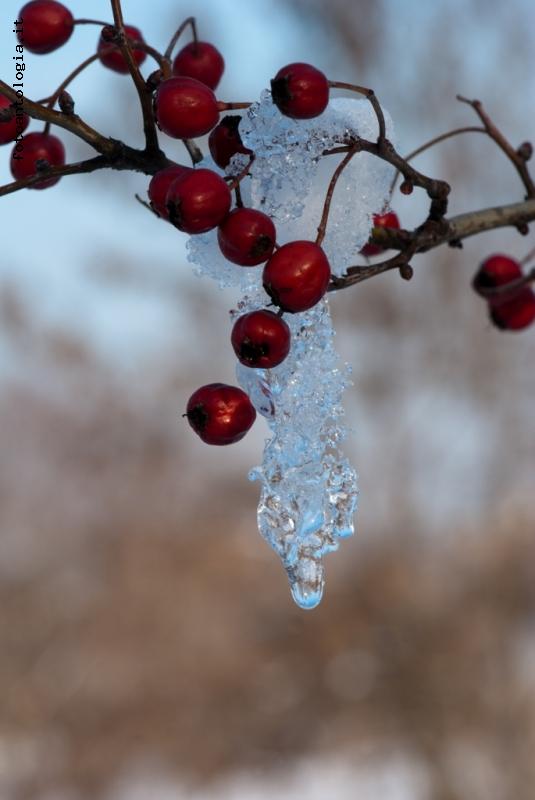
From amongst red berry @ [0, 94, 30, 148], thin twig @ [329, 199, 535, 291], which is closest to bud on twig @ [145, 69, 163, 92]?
red berry @ [0, 94, 30, 148]

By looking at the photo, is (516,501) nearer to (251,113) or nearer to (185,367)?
(185,367)

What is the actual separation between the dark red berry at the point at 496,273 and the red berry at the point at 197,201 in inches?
7.4

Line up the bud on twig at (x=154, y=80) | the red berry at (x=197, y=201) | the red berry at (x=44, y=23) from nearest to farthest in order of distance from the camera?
1. the red berry at (x=197, y=201)
2. the bud on twig at (x=154, y=80)
3. the red berry at (x=44, y=23)

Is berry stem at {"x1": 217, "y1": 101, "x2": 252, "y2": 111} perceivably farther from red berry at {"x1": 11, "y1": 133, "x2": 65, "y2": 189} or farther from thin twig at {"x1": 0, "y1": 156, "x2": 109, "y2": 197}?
red berry at {"x1": 11, "y1": 133, "x2": 65, "y2": 189}

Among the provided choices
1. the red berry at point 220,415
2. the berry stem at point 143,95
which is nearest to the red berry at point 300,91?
the berry stem at point 143,95

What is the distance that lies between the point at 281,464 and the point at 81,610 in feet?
23.6

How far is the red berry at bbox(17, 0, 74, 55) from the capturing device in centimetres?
90

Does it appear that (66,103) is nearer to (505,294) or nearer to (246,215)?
(246,215)

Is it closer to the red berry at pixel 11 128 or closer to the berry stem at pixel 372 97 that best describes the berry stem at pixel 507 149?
the berry stem at pixel 372 97

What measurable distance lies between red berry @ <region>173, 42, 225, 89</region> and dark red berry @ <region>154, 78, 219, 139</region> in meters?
0.27

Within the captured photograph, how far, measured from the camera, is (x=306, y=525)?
2.75ft

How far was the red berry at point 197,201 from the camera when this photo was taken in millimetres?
645

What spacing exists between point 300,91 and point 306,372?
9.8 inches

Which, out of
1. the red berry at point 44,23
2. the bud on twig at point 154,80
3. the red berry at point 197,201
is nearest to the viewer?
the red berry at point 197,201
